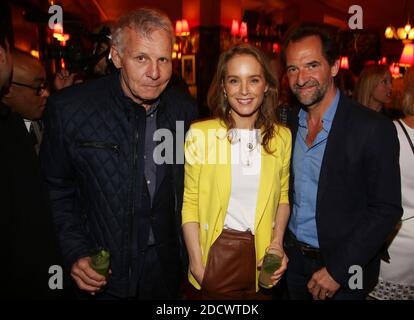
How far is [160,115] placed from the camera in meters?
1.99

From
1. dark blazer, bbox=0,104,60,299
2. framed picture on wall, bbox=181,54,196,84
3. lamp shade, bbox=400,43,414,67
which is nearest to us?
dark blazer, bbox=0,104,60,299

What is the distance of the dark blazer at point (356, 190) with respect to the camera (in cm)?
183

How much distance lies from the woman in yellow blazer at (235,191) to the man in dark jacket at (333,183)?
0.19m

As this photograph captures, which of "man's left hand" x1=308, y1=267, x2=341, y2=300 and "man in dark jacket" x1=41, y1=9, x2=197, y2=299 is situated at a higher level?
"man in dark jacket" x1=41, y1=9, x2=197, y2=299

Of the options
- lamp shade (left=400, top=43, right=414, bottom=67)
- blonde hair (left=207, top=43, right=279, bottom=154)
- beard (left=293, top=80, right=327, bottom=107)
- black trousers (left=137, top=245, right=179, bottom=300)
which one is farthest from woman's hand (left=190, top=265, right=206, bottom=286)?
lamp shade (left=400, top=43, right=414, bottom=67)

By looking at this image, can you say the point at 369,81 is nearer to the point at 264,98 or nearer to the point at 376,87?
the point at 376,87

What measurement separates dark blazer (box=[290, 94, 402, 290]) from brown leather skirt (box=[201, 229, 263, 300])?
1.46ft

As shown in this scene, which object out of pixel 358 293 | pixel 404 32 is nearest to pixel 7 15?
pixel 358 293

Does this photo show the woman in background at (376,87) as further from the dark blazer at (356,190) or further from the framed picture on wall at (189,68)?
the framed picture on wall at (189,68)

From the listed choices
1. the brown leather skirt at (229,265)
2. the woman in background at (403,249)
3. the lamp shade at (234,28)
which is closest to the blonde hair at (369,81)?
the woman in background at (403,249)

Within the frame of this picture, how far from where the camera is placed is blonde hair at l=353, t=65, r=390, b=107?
3.96m

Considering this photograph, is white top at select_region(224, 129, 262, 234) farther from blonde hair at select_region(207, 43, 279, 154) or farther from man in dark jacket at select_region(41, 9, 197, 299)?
man in dark jacket at select_region(41, 9, 197, 299)

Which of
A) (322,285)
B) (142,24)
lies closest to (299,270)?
(322,285)
